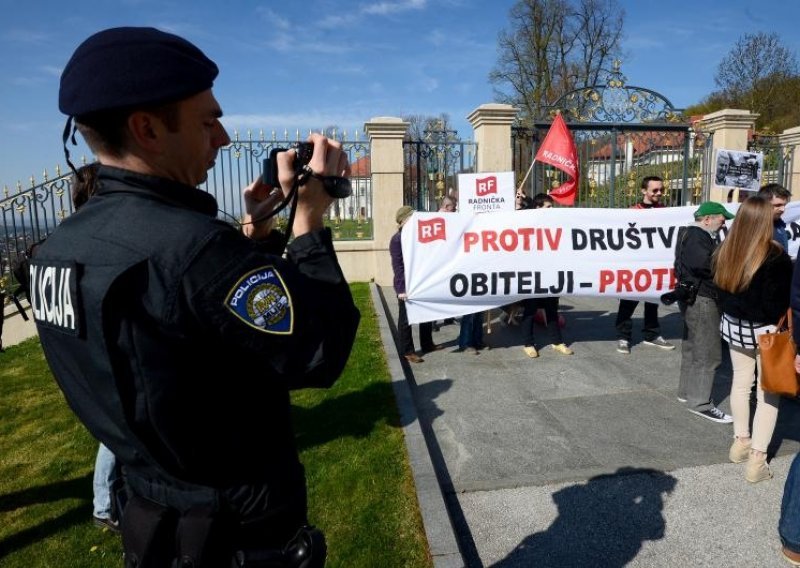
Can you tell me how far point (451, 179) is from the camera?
39.8ft

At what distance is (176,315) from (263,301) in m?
0.16

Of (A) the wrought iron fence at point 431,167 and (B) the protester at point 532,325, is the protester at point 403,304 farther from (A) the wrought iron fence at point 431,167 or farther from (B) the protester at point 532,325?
(A) the wrought iron fence at point 431,167

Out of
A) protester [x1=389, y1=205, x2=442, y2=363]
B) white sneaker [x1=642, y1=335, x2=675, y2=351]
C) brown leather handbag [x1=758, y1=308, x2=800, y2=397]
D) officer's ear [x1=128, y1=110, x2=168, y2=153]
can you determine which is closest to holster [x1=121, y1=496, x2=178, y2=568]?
officer's ear [x1=128, y1=110, x2=168, y2=153]

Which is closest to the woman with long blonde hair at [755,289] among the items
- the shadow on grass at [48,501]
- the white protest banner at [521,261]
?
the white protest banner at [521,261]

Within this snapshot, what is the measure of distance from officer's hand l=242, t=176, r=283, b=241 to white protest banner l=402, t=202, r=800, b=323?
519 cm

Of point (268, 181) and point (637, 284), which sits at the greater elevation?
point (268, 181)

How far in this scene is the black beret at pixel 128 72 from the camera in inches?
44.0

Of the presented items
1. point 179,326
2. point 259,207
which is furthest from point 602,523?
point 179,326

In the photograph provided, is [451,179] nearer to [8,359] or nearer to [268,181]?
[8,359]

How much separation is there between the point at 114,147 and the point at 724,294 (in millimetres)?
4403

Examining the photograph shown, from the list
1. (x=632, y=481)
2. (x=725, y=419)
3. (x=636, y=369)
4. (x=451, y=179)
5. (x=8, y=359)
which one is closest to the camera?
(x=632, y=481)

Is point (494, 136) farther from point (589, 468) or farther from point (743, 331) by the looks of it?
point (589, 468)

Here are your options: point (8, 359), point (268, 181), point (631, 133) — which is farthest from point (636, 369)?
point (8, 359)

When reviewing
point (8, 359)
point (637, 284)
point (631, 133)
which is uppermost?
point (631, 133)
